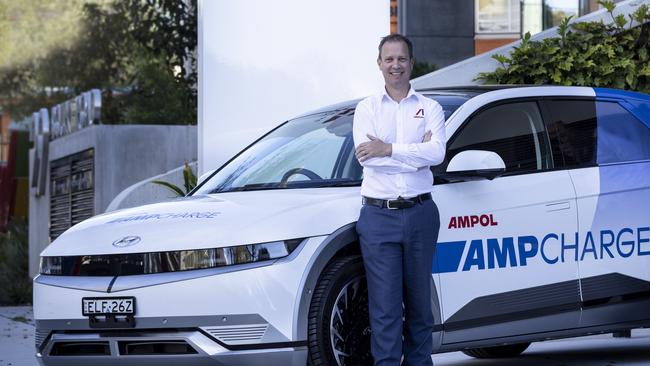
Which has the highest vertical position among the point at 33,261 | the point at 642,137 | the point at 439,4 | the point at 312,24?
the point at 439,4

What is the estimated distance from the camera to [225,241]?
21.0ft

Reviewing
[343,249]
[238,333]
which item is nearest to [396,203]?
[343,249]

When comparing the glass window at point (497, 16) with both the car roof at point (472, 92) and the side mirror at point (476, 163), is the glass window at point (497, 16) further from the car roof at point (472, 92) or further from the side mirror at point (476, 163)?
the side mirror at point (476, 163)

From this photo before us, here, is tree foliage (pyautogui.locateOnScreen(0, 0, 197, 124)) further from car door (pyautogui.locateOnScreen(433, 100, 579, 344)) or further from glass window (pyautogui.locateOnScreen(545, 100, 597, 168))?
car door (pyautogui.locateOnScreen(433, 100, 579, 344))

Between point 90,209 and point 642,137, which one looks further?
point 90,209

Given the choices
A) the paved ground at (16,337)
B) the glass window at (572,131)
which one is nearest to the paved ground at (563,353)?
the paved ground at (16,337)

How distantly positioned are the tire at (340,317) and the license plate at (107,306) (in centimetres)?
85

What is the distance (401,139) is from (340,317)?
3.01 feet

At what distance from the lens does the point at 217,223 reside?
655 centimetres

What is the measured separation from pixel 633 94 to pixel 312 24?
4328 mm

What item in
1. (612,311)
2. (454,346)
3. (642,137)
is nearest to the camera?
(454,346)

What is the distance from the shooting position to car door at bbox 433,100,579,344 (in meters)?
7.08

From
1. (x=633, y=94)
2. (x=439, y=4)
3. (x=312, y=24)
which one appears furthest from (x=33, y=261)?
(x=633, y=94)

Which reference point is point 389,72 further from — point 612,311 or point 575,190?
point 612,311
